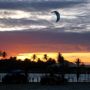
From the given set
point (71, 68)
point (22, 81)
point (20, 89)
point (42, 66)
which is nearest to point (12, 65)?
point (42, 66)

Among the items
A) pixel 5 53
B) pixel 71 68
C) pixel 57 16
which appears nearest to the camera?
pixel 57 16

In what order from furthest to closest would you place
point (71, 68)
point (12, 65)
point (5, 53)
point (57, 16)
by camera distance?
point (5, 53), point (12, 65), point (71, 68), point (57, 16)

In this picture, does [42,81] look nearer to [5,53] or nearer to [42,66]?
[42,66]

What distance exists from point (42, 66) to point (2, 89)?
79.4m

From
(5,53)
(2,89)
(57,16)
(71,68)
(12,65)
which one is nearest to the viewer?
(57,16)

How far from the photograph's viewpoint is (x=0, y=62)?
13875cm

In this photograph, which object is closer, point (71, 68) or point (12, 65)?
point (71, 68)

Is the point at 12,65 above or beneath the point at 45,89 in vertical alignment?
above

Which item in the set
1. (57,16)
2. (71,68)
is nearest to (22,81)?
(57,16)

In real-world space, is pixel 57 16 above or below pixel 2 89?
above

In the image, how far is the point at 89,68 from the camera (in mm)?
134000

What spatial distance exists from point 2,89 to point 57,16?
12.6 metres

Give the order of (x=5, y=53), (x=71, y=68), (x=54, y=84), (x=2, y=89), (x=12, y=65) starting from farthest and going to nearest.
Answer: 1. (x=5, y=53)
2. (x=12, y=65)
3. (x=71, y=68)
4. (x=54, y=84)
5. (x=2, y=89)

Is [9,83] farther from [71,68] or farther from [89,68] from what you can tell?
[89,68]
